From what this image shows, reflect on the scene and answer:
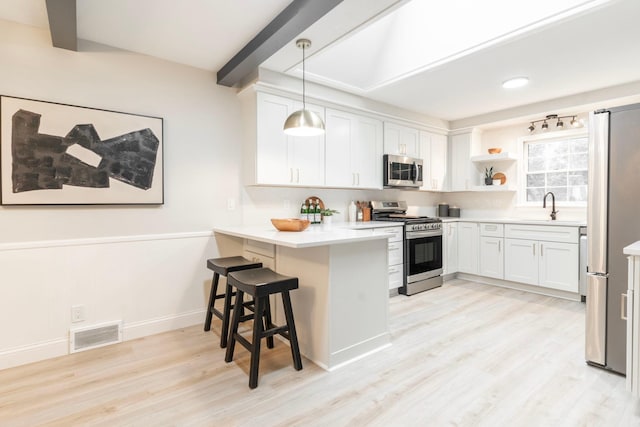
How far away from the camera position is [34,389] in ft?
6.72

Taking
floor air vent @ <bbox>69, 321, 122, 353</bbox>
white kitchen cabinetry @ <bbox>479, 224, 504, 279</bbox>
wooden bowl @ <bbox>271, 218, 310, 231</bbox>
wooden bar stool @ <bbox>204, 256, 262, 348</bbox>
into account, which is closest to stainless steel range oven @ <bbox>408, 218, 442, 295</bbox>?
white kitchen cabinetry @ <bbox>479, 224, 504, 279</bbox>

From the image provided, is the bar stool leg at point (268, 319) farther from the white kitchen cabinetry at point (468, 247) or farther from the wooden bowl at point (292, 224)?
the white kitchen cabinetry at point (468, 247)

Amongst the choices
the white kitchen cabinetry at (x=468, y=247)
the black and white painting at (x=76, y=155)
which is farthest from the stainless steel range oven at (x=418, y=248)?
the black and white painting at (x=76, y=155)

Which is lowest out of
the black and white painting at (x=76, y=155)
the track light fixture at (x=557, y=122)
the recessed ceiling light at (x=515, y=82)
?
the black and white painting at (x=76, y=155)

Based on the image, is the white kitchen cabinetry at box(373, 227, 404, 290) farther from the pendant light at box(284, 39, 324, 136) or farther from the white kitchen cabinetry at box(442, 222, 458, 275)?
the pendant light at box(284, 39, 324, 136)

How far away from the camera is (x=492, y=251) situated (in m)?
4.43

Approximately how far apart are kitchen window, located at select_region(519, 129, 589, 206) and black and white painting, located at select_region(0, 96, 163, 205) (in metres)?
4.86

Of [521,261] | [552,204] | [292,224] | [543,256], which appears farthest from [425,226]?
[292,224]

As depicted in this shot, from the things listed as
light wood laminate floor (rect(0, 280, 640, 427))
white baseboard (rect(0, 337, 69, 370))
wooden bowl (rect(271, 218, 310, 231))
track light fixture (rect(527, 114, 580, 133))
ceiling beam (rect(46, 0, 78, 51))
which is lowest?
light wood laminate floor (rect(0, 280, 640, 427))

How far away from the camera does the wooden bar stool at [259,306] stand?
79.9 inches

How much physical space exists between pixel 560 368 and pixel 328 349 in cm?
161

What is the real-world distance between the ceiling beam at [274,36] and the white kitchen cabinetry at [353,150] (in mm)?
1179

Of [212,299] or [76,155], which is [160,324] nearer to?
[212,299]

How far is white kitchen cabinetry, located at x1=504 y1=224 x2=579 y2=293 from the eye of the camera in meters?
3.74
